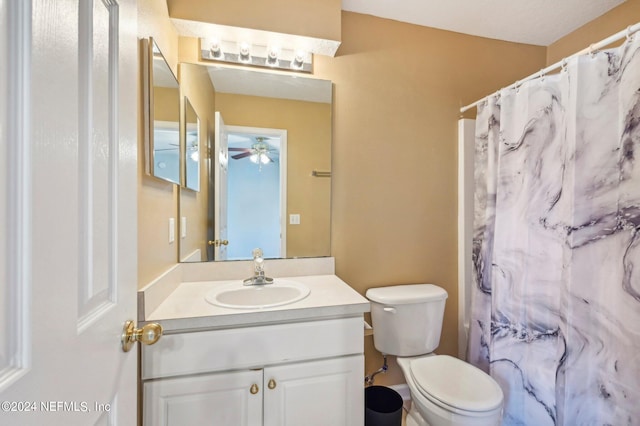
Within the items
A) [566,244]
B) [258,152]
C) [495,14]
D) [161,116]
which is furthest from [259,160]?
[495,14]

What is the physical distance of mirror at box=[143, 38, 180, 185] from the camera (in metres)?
1.09

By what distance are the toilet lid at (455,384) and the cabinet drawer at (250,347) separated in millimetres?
413

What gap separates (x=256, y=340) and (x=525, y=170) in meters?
1.55

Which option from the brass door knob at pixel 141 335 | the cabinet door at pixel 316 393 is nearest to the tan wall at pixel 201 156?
the cabinet door at pixel 316 393

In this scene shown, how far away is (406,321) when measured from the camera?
164 centimetres

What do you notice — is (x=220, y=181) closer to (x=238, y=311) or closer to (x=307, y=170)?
(x=307, y=170)

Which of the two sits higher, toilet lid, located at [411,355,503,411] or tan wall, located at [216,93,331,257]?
tan wall, located at [216,93,331,257]

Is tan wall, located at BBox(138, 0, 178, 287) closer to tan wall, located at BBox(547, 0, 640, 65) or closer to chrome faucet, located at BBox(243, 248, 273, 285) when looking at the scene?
chrome faucet, located at BBox(243, 248, 273, 285)

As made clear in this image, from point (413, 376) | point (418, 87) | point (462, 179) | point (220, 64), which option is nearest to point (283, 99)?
point (220, 64)

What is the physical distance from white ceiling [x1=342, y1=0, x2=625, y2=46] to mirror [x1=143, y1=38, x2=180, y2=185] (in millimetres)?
1117

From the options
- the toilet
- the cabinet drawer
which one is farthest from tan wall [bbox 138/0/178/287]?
the toilet

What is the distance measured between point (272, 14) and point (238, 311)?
147cm

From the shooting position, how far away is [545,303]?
4.72ft

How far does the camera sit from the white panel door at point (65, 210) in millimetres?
342
